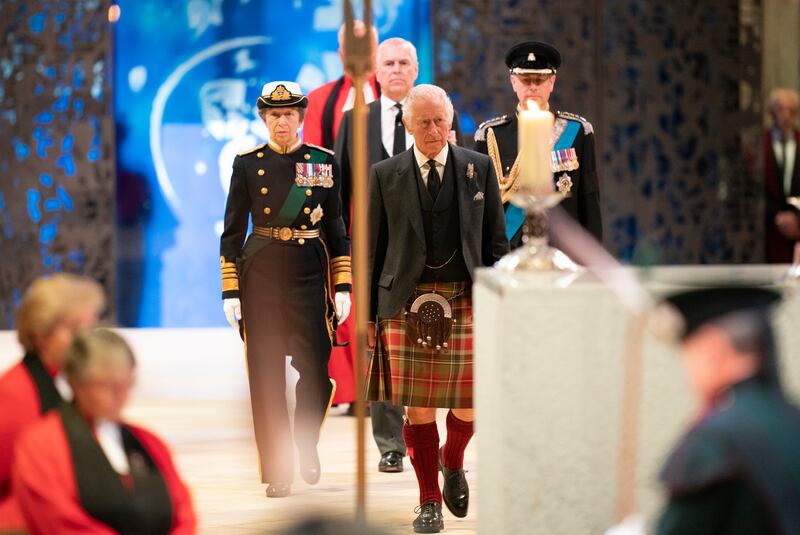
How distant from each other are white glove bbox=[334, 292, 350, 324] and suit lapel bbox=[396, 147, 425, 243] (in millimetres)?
882

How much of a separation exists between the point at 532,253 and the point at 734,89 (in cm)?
644

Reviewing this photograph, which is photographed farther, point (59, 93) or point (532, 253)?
point (59, 93)

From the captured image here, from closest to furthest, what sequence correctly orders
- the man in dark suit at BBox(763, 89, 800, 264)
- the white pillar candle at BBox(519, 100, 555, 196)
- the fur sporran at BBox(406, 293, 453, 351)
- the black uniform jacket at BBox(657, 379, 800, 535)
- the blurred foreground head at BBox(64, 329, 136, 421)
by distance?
1. the black uniform jacket at BBox(657, 379, 800, 535)
2. the blurred foreground head at BBox(64, 329, 136, 421)
3. the white pillar candle at BBox(519, 100, 555, 196)
4. the fur sporran at BBox(406, 293, 453, 351)
5. the man in dark suit at BBox(763, 89, 800, 264)

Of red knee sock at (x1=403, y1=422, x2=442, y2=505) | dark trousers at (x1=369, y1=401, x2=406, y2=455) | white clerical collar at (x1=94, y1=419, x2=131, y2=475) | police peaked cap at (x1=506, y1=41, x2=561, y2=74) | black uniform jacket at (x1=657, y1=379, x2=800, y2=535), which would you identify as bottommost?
dark trousers at (x1=369, y1=401, x2=406, y2=455)

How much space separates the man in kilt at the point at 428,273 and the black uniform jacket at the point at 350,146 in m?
1.43

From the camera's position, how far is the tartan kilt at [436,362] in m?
4.80

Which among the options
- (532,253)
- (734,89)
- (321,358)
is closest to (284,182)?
(321,358)

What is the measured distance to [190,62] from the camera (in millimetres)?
Answer: 9742

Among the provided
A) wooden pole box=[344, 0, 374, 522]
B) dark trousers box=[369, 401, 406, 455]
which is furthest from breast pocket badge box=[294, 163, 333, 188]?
wooden pole box=[344, 0, 374, 522]

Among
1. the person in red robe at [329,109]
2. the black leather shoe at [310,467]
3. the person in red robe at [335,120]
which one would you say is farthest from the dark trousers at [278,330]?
the person in red robe at [329,109]

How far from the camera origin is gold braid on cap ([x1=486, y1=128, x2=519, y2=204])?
540cm

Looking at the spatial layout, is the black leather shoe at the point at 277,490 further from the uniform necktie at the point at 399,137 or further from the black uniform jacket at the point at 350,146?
the uniform necktie at the point at 399,137

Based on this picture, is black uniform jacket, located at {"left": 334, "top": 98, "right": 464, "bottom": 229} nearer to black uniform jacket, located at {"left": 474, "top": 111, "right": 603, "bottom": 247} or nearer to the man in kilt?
black uniform jacket, located at {"left": 474, "top": 111, "right": 603, "bottom": 247}

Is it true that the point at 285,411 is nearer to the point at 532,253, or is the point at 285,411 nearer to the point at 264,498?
the point at 264,498
